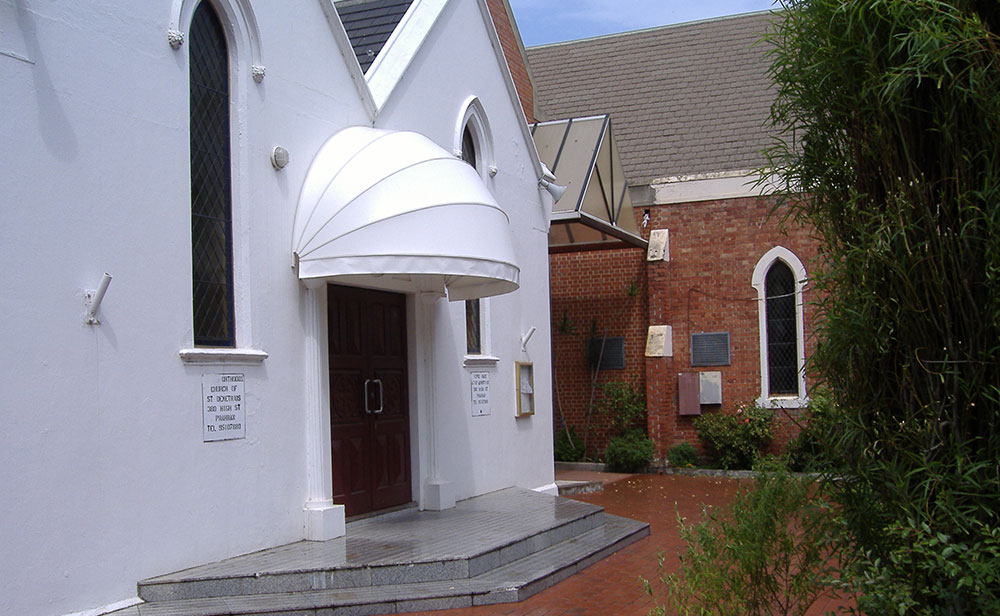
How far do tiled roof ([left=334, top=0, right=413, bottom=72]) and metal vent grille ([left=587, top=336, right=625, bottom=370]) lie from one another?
1072 centimetres

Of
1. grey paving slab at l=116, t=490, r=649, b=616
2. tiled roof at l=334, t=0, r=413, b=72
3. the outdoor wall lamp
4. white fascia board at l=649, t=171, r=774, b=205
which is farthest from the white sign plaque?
white fascia board at l=649, t=171, r=774, b=205

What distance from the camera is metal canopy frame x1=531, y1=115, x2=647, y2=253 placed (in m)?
18.4

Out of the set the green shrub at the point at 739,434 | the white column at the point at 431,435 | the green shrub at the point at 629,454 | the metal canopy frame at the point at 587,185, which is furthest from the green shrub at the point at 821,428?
the green shrub at the point at 629,454

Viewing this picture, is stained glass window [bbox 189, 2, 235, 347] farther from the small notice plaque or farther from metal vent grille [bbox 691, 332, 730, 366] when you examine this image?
metal vent grille [bbox 691, 332, 730, 366]

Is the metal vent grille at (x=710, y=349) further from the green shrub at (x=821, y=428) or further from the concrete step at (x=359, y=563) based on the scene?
the green shrub at (x=821, y=428)

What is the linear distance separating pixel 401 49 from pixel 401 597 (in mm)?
6966

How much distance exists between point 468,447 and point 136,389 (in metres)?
6.07

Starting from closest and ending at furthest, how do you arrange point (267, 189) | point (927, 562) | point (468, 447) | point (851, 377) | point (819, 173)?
point (927, 562) < point (851, 377) < point (819, 173) < point (267, 189) < point (468, 447)

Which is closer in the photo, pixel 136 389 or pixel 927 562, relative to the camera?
pixel 927 562

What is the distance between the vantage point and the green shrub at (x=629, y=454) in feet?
67.5

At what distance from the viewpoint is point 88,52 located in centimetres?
759

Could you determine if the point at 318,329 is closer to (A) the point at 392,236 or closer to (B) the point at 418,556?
(A) the point at 392,236

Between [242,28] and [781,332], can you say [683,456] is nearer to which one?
[781,332]

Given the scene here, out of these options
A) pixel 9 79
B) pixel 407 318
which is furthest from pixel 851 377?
pixel 407 318
